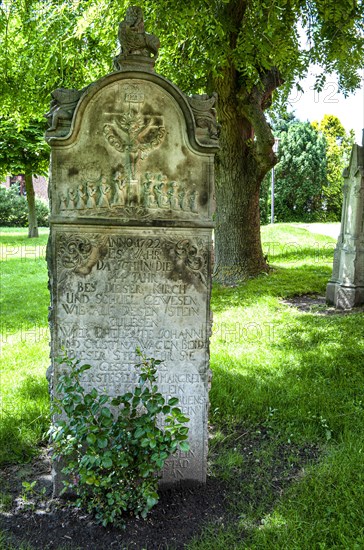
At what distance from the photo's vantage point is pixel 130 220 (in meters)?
3.31

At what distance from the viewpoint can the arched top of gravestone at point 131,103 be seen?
→ 3.22 meters

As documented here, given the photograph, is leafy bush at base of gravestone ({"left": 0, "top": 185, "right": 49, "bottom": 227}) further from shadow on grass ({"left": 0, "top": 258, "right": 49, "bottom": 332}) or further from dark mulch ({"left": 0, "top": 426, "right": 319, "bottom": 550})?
dark mulch ({"left": 0, "top": 426, "right": 319, "bottom": 550})

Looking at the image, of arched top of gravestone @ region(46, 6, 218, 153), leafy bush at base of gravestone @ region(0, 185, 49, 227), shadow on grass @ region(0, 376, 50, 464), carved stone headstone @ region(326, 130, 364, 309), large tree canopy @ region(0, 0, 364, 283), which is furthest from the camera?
leafy bush at base of gravestone @ region(0, 185, 49, 227)

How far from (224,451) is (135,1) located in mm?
5925

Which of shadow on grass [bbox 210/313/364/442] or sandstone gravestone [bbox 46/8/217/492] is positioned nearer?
sandstone gravestone [bbox 46/8/217/492]

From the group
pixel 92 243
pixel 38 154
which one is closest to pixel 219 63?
pixel 92 243

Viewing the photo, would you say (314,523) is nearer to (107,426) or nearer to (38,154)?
(107,426)

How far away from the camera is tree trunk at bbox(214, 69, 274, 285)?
10492 millimetres

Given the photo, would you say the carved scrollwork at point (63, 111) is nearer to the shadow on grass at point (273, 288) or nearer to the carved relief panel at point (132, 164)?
the carved relief panel at point (132, 164)

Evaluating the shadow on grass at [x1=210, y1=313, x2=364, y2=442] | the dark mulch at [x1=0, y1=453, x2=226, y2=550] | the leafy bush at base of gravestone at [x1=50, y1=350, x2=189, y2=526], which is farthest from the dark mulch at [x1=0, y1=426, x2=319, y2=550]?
the shadow on grass at [x1=210, y1=313, x2=364, y2=442]

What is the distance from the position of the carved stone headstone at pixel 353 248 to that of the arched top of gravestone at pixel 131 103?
19.0ft

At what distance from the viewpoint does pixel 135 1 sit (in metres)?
6.91

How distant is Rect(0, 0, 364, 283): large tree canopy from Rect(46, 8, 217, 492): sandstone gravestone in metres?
3.72

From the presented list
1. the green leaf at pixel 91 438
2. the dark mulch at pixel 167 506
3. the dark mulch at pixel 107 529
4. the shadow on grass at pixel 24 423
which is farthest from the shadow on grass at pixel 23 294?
the green leaf at pixel 91 438
